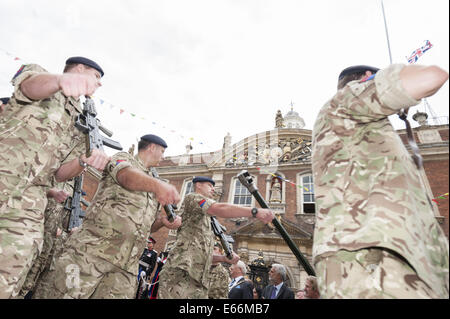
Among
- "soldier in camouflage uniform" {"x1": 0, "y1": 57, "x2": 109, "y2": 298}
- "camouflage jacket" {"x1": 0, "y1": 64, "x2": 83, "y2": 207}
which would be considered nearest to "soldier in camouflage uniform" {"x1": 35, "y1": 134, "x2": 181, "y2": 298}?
"soldier in camouflage uniform" {"x1": 0, "y1": 57, "x2": 109, "y2": 298}

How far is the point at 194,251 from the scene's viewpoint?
3348 mm

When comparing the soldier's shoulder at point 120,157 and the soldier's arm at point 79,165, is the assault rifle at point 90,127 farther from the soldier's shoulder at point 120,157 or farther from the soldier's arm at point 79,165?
the soldier's shoulder at point 120,157

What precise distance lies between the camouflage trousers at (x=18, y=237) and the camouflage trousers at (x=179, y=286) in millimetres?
1766

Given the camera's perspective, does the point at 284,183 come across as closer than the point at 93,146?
No

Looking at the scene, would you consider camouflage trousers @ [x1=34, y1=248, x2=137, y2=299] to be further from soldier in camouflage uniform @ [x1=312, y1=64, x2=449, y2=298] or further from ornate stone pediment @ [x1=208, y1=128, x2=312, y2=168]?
ornate stone pediment @ [x1=208, y1=128, x2=312, y2=168]

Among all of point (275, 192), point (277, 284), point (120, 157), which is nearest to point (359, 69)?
point (120, 157)

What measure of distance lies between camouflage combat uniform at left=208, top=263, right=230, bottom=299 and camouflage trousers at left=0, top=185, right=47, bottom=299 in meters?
4.02

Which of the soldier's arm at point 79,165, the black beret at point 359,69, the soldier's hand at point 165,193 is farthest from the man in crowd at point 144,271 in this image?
the black beret at point 359,69

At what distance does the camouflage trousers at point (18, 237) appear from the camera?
62.8 inches

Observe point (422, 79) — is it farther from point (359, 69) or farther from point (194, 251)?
point (194, 251)
